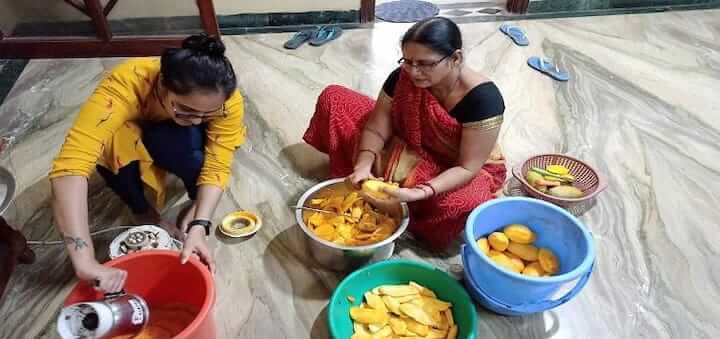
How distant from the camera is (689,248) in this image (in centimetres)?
136

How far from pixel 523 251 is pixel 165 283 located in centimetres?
78

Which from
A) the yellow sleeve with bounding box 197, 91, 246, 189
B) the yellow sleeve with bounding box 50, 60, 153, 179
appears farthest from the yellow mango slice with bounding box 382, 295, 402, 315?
the yellow sleeve with bounding box 50, 60, 153, 179

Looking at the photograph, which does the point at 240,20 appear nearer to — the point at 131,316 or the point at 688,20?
the point at 131,316

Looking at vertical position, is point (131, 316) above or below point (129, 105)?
below

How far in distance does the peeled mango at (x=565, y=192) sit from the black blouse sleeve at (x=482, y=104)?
373 mm

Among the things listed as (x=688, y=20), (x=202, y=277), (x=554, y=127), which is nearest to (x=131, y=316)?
(x=202, y=277)

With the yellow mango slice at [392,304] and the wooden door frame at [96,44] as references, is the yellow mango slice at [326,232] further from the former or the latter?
the wooden door frame at [96,44]

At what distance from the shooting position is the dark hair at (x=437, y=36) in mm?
1035

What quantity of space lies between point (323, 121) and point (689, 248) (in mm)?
1036

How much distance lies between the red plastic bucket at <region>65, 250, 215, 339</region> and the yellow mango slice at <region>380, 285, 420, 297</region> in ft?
1.20

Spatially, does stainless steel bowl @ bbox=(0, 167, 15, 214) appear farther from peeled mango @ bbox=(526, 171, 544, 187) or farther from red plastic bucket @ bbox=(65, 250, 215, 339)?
peeled mango @ bbox=(526, 171, 544, 187)

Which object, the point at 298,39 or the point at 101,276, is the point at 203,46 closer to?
the point at 101,276

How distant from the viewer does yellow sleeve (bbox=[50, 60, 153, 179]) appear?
989mm

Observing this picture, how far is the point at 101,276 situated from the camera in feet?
3.05
